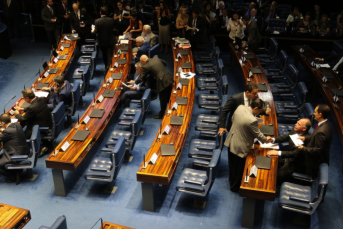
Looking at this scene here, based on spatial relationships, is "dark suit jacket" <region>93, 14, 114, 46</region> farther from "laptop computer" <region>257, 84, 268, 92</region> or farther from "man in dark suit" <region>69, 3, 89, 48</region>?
"laptop computer" <region>257, 84, 268, 92</region>

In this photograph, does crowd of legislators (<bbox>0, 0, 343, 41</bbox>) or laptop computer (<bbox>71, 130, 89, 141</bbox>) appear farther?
crowd of legislators (<bbox>0, 0, 343, 41</bbox>)

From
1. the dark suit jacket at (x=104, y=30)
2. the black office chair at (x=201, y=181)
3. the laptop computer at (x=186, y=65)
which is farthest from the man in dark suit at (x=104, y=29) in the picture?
the black office chair at (x=201, y=181)

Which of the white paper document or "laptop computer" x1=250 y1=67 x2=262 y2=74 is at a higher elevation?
the white paper document

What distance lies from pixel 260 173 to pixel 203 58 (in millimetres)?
5608

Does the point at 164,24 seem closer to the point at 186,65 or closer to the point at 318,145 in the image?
the point at 186,65

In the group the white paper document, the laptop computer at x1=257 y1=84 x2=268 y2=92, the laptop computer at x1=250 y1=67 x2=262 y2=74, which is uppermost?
the white paper document

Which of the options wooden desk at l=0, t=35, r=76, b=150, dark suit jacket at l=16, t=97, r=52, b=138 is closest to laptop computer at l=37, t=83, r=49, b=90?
wooden desk at l=0, t=35, r=76, b=150

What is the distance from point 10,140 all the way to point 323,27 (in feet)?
33.0

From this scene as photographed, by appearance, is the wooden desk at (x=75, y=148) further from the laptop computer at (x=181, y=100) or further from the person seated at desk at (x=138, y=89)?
the laptop computer at (x=181, y=100)

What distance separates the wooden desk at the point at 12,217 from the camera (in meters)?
5.40

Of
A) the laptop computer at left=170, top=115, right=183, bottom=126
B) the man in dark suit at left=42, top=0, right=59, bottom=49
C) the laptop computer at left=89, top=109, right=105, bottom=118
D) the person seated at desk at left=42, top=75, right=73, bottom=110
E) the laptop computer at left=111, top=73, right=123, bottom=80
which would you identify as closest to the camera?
the laptop computer at left=170, top=115, right=183, bottom=126

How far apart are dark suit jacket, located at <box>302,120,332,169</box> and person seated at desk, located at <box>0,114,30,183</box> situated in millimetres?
4744

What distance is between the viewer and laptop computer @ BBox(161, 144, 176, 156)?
6.79m

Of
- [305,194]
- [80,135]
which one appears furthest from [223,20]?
[305,194]
